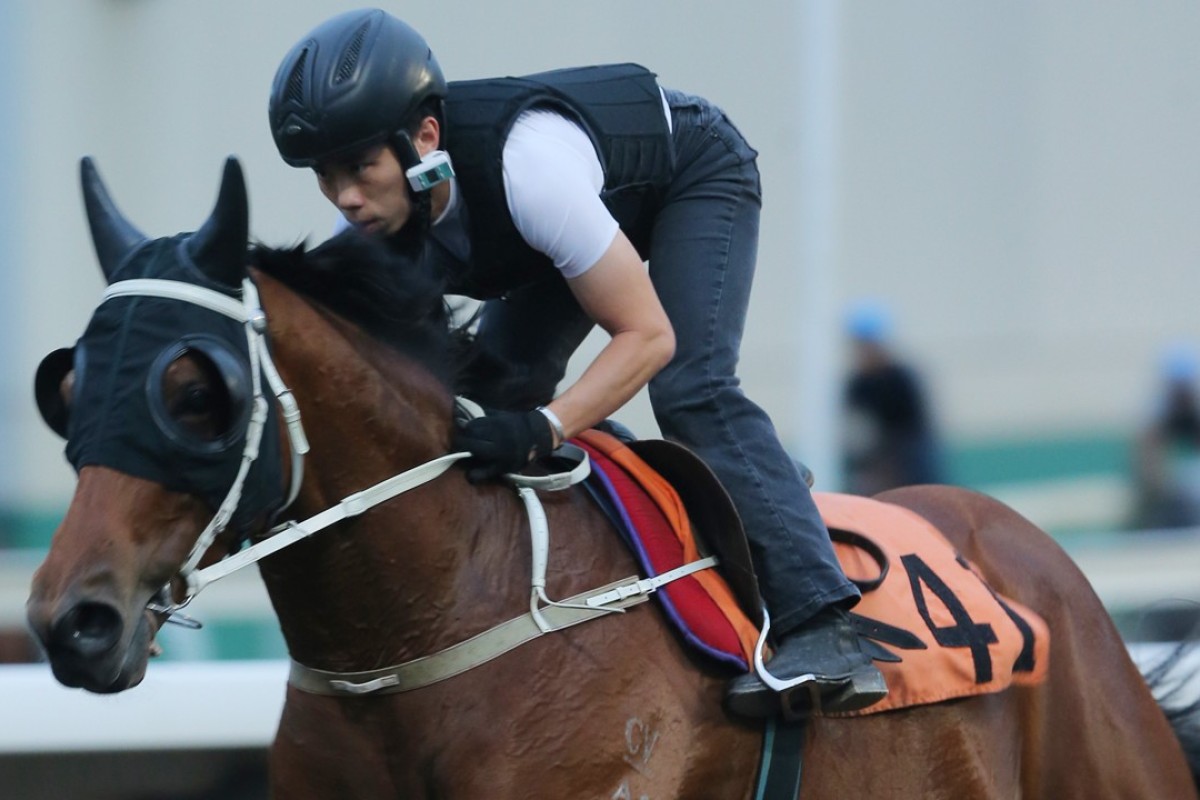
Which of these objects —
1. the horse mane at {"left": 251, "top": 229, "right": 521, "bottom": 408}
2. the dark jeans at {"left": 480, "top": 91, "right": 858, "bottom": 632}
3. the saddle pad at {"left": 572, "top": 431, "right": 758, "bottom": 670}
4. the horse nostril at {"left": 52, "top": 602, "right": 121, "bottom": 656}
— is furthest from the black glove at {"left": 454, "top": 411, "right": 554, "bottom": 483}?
the horse nostril at {"left": 52, "top": 602, "right": 121, "bottom": 656}

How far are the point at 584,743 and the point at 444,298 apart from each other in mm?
811

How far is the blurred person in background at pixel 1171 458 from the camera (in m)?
8.41

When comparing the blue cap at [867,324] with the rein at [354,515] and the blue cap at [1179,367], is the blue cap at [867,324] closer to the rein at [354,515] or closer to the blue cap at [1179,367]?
the blue cap at [1179,367]

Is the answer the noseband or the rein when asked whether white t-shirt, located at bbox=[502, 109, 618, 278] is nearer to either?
the rein

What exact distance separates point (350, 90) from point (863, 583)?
1.38m

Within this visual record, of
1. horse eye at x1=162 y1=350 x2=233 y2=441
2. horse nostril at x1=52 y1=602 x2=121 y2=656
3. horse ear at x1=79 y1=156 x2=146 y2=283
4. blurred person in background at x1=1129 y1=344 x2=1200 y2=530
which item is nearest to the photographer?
horse nostril at x1=52 y1=602 x2=121 y2=656

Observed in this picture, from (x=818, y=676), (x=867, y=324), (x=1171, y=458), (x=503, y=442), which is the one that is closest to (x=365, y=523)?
(x=503, y=442)

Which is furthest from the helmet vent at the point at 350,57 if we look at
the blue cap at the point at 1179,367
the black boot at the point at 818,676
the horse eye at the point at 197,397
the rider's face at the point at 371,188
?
the blue cap at the point at 1179,367

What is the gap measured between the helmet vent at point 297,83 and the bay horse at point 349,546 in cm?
24

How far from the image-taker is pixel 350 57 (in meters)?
2.77

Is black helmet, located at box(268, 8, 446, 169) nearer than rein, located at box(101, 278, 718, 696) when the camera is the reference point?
No

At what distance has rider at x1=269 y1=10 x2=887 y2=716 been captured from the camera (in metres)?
2.78

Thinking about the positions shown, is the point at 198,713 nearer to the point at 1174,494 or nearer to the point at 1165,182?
the point at 1174,494

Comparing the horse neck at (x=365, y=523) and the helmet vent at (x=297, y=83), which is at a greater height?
the helmet vent at (x=297, y=83)
